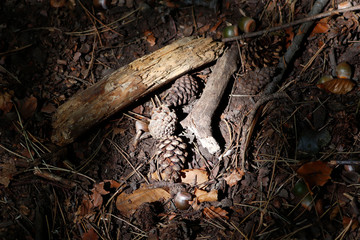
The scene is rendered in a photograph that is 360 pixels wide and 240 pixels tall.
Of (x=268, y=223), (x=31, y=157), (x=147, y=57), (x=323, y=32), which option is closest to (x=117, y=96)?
(x=147, y=57)

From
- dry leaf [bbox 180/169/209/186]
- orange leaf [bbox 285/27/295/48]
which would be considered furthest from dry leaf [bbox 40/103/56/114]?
orange leaf [bbox 285/27/295/48]

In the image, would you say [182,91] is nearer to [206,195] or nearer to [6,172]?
[206,195]

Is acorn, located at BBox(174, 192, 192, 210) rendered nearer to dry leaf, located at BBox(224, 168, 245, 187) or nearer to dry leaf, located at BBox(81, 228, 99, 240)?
dry leaf, located at BBox(224, 168, 245, 187)

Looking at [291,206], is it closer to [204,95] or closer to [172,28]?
[204,95]

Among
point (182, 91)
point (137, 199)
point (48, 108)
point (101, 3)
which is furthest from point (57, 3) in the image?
point (137, 199)

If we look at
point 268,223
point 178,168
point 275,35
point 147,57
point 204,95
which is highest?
point 147,57

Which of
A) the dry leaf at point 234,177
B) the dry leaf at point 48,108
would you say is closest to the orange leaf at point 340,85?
the dry leaf at point 234,177
